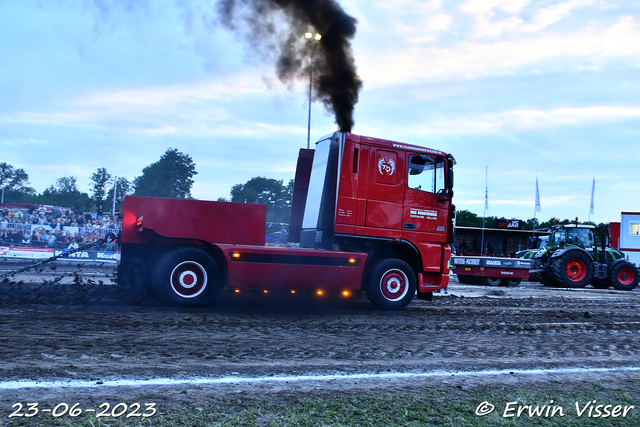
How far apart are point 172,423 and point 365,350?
9.70 feet

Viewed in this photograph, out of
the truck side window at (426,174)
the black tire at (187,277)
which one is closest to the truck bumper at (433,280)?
the truck side window at (426,174)

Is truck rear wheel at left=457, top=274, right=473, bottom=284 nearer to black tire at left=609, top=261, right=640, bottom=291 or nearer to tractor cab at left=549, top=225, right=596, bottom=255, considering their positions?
tractor cab at left=549, top=225, right=596, bottom=255

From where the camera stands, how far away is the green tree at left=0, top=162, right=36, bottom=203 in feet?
302

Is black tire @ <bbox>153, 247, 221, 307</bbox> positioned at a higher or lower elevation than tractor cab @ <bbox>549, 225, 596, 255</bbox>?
lower

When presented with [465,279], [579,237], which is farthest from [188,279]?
[579,237]

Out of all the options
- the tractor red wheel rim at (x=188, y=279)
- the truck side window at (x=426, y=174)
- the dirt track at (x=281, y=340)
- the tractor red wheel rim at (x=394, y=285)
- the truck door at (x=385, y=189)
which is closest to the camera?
the dirt track at (x=281, y=340)

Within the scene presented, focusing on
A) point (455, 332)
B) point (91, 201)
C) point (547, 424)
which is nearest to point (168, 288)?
point (455, 332)

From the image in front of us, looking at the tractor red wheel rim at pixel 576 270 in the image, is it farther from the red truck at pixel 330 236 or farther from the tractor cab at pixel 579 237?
the red truck at pixel 330 236

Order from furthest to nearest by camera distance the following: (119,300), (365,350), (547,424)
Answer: (119,300)
(365,350)
(547,424)

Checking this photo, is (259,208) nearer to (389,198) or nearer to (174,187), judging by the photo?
(389,198)

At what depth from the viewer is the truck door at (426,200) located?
31.0 ft

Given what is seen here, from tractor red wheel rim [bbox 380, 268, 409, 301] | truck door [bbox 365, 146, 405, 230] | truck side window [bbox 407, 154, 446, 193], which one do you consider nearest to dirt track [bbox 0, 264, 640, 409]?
tractor red wheel rim [bbox 380, 268, 409, 301]

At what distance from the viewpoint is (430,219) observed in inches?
379

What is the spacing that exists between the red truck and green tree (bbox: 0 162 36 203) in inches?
3740
